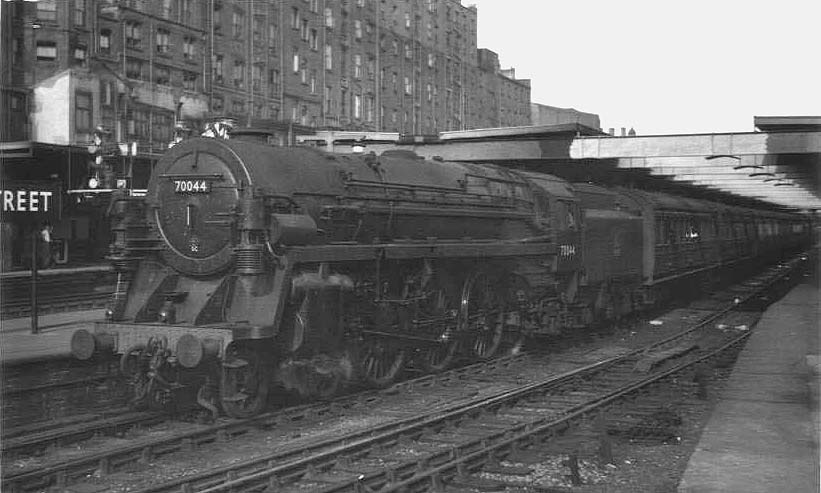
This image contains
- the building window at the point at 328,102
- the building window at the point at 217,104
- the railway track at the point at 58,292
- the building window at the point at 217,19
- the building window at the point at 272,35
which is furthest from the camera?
the building window at the point at 217,19

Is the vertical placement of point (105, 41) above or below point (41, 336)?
above

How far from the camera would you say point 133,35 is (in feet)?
127

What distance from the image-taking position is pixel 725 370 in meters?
12.9

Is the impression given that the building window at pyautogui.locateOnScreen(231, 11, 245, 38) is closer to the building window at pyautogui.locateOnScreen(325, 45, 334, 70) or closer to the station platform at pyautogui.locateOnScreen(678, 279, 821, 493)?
the building window at pyautogui.locateOnScreen(325, 45, 334, 70)

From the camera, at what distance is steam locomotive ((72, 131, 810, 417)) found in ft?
28.8

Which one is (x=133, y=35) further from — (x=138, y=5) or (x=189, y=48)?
(x=189, y=48)

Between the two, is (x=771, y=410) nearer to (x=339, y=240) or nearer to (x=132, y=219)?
(x=339, y=240)

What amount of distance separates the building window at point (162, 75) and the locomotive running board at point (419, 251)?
31.2m

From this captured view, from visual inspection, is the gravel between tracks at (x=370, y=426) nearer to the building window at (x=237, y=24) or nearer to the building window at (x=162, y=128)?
the building window at (x=162, y=128)

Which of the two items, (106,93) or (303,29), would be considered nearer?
(106,93)

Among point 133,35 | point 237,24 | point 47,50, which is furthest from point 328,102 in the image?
point 47,50

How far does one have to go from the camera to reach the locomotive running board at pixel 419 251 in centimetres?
914

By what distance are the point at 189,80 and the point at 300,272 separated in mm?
35752

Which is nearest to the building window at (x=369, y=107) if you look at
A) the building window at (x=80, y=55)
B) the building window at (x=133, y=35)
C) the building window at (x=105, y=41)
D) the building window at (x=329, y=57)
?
the building window at (x=329, y=57)
